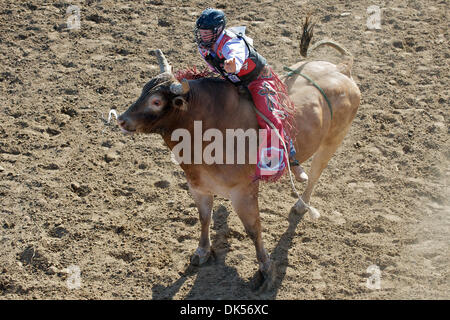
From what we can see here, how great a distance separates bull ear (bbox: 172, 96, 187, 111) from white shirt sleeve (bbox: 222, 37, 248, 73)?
0.51m

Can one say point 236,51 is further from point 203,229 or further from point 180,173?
point 180,173

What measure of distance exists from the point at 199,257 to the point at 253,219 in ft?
2.59

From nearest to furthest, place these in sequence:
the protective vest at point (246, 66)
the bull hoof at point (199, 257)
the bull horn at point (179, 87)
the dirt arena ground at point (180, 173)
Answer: the bull horn at point (179, 87) < the protective vest at point (246, 66) < the dirt arena ground at point (180, 173) < the bull hoof at point (199, 257)

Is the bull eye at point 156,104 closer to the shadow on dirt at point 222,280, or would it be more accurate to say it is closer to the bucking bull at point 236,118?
the bucking bull at point 236,118

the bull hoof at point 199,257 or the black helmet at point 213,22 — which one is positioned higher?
the black helmet at point 213,22

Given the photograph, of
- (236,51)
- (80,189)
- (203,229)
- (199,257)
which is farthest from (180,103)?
(80,189)

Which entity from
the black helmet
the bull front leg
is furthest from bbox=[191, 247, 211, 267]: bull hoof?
the black helmet

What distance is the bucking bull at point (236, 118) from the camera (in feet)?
14.3

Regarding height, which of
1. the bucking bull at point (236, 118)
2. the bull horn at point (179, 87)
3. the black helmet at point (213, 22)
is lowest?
the bucking bull at point (236, 118)

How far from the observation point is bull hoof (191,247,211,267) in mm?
5297

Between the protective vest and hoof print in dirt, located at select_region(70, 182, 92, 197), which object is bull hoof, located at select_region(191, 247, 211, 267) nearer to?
hoof print in dirt, located at select_region(70, 182, 92, 197)

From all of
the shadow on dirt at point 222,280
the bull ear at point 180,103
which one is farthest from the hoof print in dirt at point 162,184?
the bull ear at point 180,103

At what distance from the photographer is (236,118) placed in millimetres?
4637

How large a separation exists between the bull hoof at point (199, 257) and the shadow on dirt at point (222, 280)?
0.14 feet
